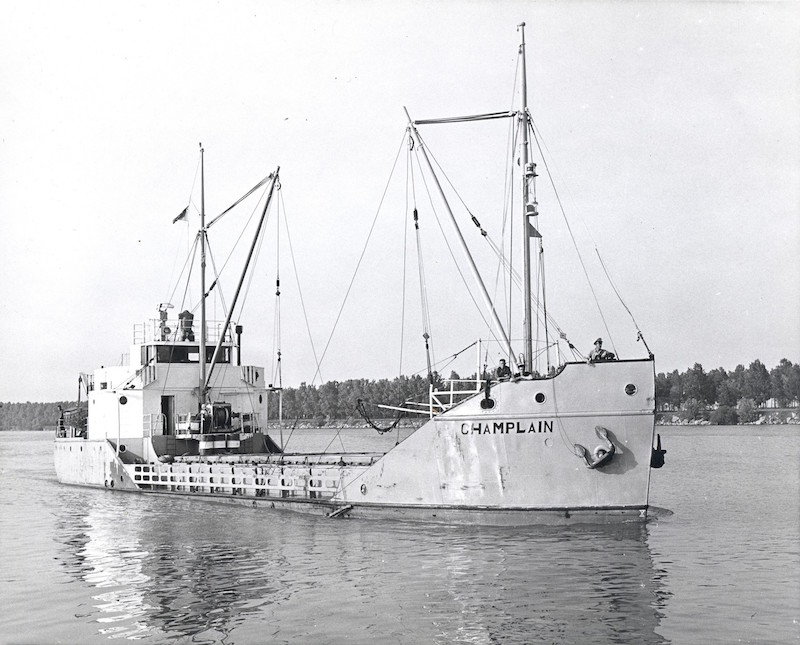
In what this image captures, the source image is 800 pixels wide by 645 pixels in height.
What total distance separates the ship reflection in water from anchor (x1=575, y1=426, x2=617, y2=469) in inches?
63.3

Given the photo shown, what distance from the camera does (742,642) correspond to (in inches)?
477

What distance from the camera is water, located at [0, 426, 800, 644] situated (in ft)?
41.5

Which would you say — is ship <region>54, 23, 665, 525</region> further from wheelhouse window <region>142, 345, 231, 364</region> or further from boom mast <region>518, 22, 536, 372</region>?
wheelhouse window <region>142, 345, 231, 364</region>

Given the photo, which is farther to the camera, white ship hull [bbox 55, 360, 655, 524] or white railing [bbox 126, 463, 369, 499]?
white railing [bbox 126, 463, 369, 499]

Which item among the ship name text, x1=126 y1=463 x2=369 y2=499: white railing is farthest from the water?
the ship name text

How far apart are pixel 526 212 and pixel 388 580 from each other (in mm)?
10475

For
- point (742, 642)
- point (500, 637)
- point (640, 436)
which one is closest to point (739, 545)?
point (640, 436)

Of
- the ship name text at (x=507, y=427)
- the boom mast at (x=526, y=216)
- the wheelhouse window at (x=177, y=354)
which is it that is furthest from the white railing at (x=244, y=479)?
the boom mast at (x=526, y=216)

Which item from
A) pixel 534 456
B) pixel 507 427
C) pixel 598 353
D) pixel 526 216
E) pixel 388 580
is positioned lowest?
pixel 388 580

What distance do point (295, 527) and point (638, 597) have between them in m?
10.5

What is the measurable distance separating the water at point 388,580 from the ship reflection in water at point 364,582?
0.05 metres

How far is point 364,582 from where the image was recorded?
15617mm

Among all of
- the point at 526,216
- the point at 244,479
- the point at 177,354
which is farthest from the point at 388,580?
the point at 177,354

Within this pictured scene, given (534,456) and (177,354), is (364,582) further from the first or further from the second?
(177,354)
